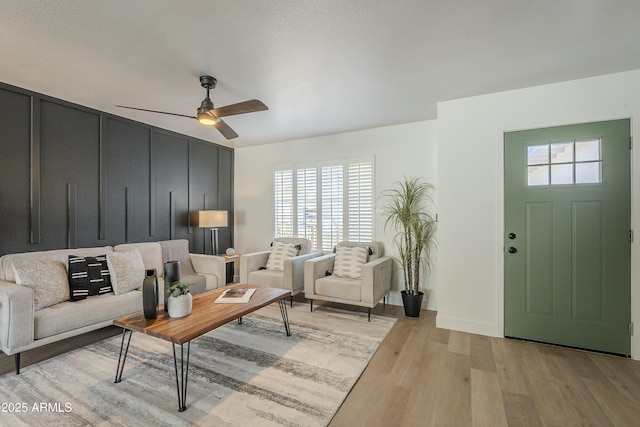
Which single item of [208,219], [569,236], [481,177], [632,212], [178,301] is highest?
[481,177]

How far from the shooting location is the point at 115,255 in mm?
3125

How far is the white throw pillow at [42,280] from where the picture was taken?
249 centimetres

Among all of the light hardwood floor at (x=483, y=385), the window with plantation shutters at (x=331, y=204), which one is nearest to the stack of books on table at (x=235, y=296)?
the light hardwood floor at (x=483, y=385)

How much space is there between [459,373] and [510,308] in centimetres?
112

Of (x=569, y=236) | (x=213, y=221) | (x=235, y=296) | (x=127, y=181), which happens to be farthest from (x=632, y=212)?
(x=127, y=181)

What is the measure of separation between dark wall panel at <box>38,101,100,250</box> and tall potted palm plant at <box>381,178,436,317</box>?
3.76 metres

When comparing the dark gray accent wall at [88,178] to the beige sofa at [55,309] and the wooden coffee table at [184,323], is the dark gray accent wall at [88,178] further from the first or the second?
the wooden coffee table at [184,323]

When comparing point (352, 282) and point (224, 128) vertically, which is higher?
point (224, 128)

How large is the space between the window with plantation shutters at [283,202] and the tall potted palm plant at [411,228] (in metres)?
1.65

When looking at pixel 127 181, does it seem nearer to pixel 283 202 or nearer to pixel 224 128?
pixel 224 128

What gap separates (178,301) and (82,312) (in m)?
1.11

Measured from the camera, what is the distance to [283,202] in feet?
16.6

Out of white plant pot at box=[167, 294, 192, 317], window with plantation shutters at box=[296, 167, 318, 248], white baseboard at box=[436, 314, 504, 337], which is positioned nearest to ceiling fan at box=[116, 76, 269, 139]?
white plant pot at box=[167, 294, 192, 317]

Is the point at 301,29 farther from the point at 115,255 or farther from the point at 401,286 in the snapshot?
the point at 401,286
